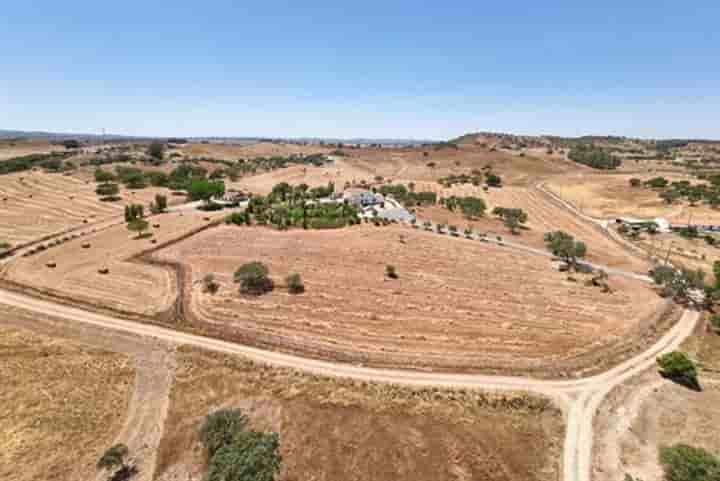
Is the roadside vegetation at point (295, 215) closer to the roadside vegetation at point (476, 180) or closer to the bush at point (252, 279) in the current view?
the bush at point (252, 279)

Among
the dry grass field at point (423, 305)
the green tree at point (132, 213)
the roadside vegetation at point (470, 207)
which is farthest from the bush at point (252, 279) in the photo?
the roadside vegetation at point (470, 207)

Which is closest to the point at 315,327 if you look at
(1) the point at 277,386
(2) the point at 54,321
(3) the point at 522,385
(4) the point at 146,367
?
(1) the point at 277,386

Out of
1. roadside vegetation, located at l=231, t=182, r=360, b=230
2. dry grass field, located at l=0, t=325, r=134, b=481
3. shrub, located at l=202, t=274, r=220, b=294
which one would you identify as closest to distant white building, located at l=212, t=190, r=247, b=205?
roadside vegetation, located at l=231, t=182, r=360, b=230

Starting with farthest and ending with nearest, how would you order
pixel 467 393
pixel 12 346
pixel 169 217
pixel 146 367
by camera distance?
pixel 169 217 → pixel 12 346 → pixel 146 367 → pixel 467 393

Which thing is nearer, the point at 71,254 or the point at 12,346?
the point at 12,346

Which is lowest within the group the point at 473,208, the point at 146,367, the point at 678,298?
the point at 146,367

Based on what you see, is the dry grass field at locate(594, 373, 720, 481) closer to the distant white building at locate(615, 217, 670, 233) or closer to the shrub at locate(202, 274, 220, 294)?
the shrub at locate(202, 274, 220, 294)

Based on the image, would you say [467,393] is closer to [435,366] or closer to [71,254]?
[435,366]

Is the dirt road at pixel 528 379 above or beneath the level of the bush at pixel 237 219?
beneath
